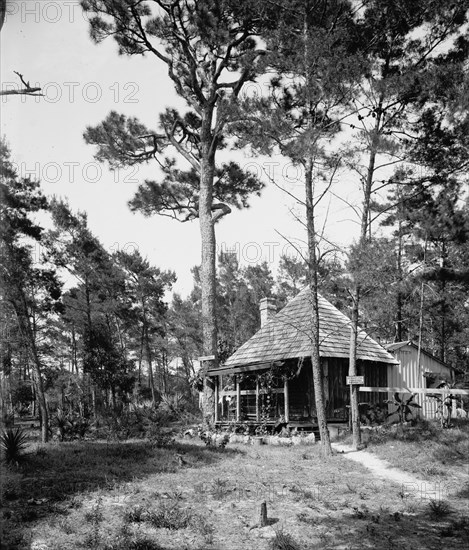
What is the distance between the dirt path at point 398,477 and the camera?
880cm

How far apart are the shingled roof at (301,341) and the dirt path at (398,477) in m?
4.81

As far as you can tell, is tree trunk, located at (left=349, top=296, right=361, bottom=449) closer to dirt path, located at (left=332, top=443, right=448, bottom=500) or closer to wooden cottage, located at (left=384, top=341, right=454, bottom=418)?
dirt path, located at (left=332, top=443, right=448, bottom=500)

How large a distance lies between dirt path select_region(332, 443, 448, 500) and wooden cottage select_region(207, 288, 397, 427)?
436 centimetres

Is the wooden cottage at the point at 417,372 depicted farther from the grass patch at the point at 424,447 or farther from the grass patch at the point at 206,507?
the grass patch at the point at 206,507

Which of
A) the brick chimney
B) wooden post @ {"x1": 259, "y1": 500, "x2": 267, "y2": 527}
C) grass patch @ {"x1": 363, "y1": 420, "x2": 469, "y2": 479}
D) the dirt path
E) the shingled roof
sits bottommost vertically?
the dirt path

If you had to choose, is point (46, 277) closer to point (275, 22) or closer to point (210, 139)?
point (210, 139)

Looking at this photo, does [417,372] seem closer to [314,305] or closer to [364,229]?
[364,229]

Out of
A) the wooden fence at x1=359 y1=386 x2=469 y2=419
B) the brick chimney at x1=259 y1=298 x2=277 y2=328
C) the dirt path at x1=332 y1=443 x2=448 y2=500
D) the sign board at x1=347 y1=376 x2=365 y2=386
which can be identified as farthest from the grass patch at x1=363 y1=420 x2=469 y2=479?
the brick chimney at x1=259 y1=298 x2=277 y2=328

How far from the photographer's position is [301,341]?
18.1 metres

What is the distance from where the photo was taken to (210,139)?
20.3 metres

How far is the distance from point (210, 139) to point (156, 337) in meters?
34.1

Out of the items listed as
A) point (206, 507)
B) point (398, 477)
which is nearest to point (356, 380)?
point (398, 477)

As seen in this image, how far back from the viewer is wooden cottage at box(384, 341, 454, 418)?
71.2 feet

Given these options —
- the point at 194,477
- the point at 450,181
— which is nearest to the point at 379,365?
the point at 450,181
